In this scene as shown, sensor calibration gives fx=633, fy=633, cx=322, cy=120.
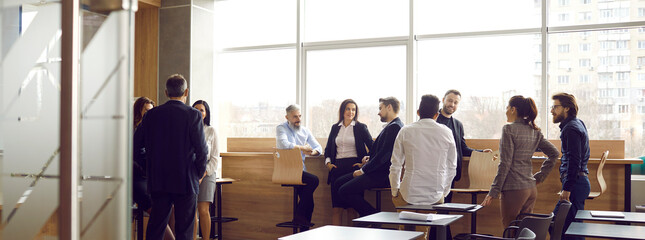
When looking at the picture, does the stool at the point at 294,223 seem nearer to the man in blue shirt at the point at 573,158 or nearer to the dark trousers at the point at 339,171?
the dark trousers at the point at 339,171

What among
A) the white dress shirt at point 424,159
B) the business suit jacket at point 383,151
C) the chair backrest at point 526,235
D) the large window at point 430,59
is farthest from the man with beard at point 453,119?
the chair backrest at point 526,235

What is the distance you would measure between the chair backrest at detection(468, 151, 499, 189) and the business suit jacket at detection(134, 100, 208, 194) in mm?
2896

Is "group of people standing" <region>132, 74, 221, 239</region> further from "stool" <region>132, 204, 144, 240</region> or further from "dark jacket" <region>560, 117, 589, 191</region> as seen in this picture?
"dark jacket" <region>560, 117, 589, 191</region>

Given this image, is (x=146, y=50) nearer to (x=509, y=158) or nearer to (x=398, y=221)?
(x=509, y=158)

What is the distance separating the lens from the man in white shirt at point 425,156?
4.61 m

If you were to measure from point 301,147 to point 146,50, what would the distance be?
314cm

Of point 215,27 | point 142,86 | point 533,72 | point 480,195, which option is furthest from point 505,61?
point 142,86

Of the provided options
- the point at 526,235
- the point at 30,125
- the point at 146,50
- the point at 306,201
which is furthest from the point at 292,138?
the point at 30,125

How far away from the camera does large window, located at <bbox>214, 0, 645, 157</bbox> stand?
22.7ft

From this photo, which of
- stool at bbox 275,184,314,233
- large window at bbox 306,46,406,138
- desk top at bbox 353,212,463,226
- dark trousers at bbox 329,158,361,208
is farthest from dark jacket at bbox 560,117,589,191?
large window at bbox 306,46,406,138

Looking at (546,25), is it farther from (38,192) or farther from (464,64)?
(38,192)

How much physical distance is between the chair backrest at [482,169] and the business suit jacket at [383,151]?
2.96 ft

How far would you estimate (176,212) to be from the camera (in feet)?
14.9

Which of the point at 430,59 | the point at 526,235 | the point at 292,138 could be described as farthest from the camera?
the point at 430,59
